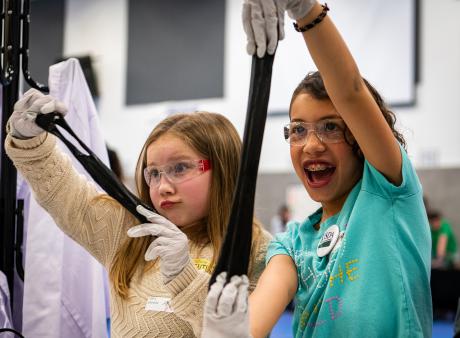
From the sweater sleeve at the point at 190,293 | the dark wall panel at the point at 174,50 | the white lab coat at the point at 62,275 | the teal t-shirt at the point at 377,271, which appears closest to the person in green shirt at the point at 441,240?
the dark wall panel at the point at 174,50

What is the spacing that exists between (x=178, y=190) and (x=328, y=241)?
0.42 meters

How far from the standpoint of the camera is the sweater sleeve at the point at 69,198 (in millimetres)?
1315

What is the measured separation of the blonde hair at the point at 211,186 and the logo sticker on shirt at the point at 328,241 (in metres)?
0.25

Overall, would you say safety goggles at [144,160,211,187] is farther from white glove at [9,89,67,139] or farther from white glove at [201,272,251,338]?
white glove at [201,272,251,338]

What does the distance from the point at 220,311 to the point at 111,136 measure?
27.0ft

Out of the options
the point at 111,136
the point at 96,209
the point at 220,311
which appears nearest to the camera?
the point at 220,311

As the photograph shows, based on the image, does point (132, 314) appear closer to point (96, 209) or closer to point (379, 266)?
point (96, 209)

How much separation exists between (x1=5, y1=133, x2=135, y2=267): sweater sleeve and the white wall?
5.01 metres

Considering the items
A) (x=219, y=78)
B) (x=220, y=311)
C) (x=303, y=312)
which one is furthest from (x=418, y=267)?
(x=219, y=78)

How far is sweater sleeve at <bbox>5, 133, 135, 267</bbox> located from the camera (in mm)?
1315

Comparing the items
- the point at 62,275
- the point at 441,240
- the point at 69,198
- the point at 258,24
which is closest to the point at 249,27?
the point at 258,24

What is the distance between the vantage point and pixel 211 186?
57.1 inches

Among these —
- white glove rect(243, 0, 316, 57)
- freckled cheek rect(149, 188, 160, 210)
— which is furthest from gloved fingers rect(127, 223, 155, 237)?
white glove rect(243, 0, 316, 57)

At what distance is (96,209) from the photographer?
4.69 ft
